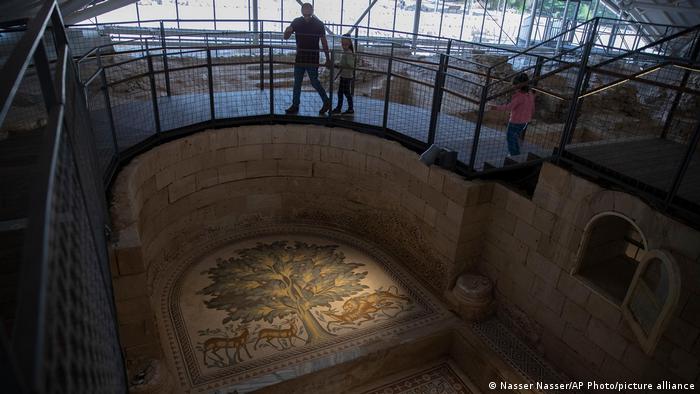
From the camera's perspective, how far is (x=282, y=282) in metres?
5.02

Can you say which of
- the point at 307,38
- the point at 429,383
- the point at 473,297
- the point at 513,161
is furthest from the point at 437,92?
the point at 429,383

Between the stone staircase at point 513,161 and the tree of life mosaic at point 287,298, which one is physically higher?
the stone staircase at point 513,161

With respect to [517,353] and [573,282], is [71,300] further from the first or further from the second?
[517,353]

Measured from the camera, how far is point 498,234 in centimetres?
462

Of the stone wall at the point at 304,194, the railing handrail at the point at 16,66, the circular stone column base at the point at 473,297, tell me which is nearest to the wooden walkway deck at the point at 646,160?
the stone wall at the point at 304,194

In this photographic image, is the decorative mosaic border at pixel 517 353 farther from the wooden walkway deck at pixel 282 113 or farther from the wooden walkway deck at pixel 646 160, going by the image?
the wooden walkway deck at pixel 646 160

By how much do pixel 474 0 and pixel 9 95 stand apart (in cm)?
1723

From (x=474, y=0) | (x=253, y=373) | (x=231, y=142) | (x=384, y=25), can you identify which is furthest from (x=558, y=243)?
(x=474, y=0)

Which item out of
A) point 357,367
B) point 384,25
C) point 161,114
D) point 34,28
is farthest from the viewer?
point 384,25

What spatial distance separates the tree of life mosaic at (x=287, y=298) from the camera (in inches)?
167

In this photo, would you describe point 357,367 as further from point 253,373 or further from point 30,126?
point 30,126

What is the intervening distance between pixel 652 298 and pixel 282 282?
3.43 meters

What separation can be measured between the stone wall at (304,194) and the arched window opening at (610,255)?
1.05m

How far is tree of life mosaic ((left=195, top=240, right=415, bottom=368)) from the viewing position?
167 inches
